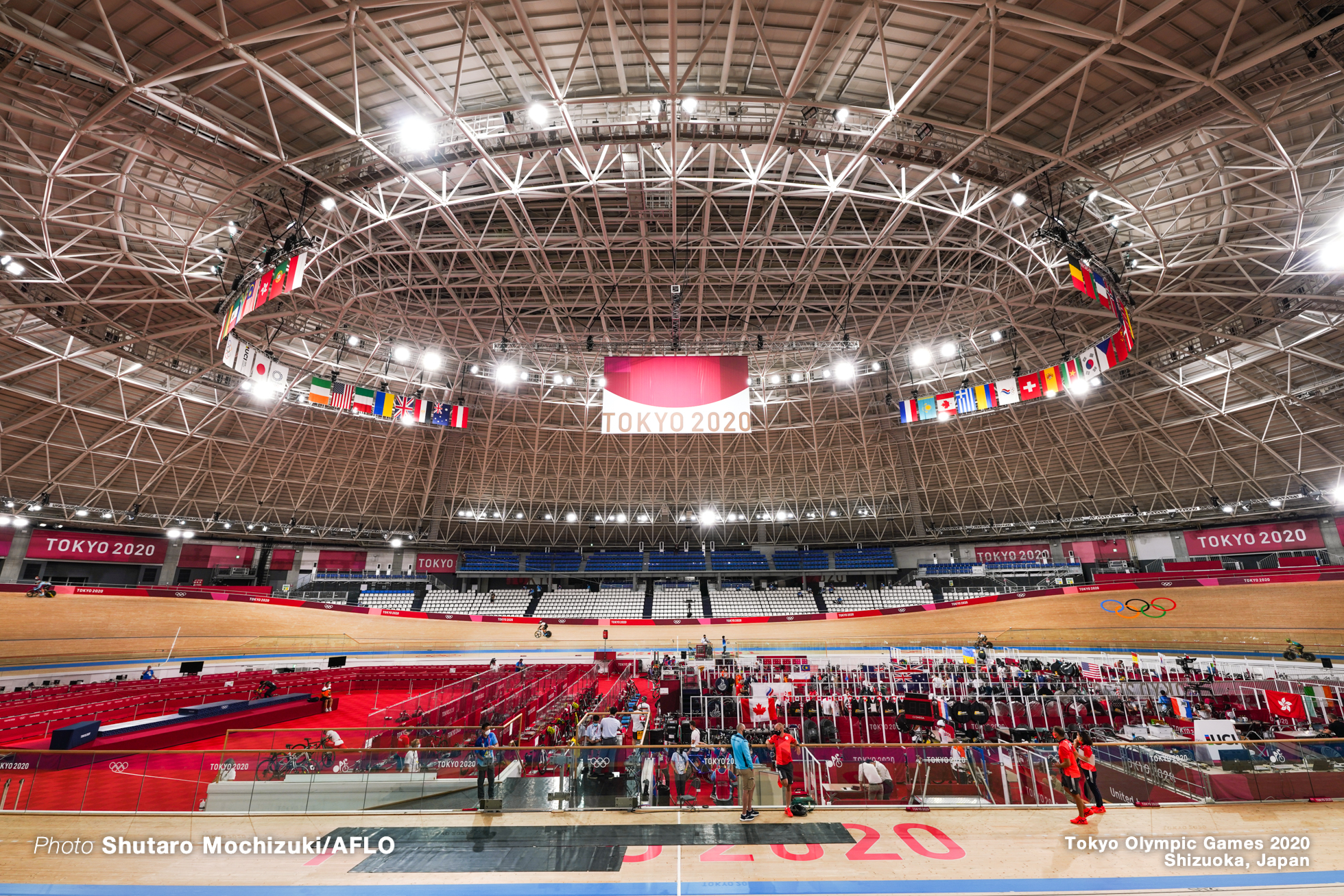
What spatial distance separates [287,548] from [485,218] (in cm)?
3530

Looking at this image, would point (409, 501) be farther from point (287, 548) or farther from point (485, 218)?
point (485, 218)

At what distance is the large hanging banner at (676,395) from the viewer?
1520 cm

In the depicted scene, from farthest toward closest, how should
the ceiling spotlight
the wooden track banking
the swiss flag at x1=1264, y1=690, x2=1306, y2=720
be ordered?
the wooden track banking
the swiss flag at x1=1264, y1=690, x2=1306, y2=720
the ceiling spotlight

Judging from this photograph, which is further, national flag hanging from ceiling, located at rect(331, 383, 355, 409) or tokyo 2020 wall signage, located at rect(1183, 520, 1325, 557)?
tokyo 2020 wall signage, located at rect(1183, 520, 1325, 557)

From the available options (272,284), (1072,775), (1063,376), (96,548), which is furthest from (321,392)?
(96,548)

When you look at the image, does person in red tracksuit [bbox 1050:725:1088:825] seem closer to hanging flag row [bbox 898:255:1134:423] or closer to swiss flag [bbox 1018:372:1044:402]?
hanging flag row [bbox 898:255:1134:423]

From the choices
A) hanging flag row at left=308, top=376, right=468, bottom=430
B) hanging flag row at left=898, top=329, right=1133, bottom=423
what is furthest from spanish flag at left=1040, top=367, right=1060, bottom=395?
hanging flag row at left=308, top=376, right=468, bottom=430

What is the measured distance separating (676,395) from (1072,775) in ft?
38.4

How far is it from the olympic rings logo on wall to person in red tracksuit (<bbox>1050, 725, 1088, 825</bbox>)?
2346cm

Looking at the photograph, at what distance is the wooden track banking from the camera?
2255 cm

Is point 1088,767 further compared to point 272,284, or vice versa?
point 272,284

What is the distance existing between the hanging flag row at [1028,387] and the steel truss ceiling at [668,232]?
409 centimetres

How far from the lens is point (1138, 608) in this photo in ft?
81.9

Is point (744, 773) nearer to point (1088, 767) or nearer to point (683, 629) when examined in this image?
point (1088, 767)
